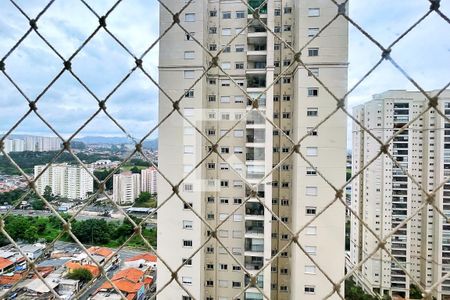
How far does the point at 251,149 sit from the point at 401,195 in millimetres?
902

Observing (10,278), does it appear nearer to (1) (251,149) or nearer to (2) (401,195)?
(1) (251,149)

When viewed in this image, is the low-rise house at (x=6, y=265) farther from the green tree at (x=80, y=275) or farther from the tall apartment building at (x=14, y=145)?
the tall apartment building at (x=14, y=145)

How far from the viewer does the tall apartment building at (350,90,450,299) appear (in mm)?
957

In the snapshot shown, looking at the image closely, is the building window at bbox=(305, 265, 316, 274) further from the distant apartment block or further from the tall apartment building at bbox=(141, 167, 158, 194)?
the distant apartment block

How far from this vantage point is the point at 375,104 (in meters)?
1.04

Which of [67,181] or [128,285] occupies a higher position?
[67,181]

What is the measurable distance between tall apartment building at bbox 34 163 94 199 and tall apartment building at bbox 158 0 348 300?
393mm

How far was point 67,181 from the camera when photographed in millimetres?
896

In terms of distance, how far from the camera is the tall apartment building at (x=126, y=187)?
2.89ft

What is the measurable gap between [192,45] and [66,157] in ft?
2.66

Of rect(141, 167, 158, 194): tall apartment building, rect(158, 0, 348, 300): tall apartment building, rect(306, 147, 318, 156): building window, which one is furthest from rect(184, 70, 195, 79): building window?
rect(306, 147, 318, 156): building window

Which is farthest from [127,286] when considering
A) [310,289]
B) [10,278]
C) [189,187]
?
[310,289]

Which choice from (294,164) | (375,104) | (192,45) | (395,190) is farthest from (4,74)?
(395,190)

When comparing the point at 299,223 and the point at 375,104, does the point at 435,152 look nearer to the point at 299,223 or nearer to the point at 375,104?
the point at 375,104
